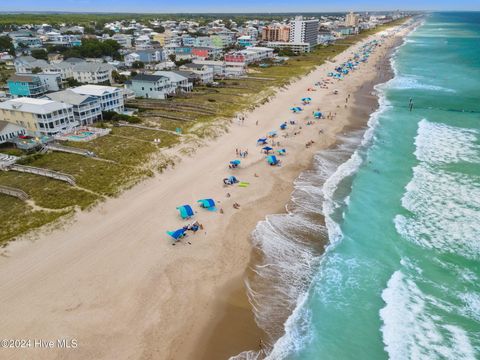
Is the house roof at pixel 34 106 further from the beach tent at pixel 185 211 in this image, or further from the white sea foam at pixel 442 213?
the white sea foam at pixel 442 213

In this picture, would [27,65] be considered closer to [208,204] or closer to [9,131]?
[9,131]

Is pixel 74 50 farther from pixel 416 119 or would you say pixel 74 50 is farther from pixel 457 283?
pixel 457 283

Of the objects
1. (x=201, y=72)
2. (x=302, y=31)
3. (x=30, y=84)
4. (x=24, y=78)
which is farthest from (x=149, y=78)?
(x=302, y=31)

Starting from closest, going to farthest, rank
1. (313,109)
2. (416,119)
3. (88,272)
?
(88,272), (416,119), (313,109)

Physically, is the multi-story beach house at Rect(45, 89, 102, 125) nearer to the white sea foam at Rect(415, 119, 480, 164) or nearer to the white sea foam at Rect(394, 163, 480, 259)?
the white sea foam at Rect(394, 163, 480, 259)

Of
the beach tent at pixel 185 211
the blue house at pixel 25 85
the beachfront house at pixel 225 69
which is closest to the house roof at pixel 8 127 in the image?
the blue house at pixel 25 85

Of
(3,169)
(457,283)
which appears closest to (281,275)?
(457,283)
